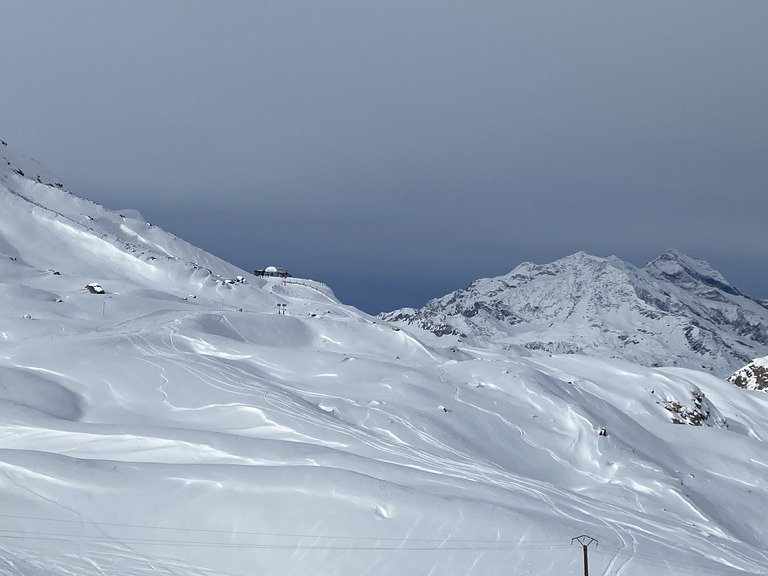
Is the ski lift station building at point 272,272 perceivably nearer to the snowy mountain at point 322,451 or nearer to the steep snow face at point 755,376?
the snowy mountain at point 322,451

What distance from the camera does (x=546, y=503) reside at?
89.4ft

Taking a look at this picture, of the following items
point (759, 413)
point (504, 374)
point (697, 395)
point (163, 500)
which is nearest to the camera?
point (163, 500)

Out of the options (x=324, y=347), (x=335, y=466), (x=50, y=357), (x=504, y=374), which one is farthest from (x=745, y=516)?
(x=50, y=357)

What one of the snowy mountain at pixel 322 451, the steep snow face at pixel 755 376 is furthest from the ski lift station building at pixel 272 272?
the steep snow face at pixel 755 376

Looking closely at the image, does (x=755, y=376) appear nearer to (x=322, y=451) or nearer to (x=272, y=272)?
(x=272, y=272)

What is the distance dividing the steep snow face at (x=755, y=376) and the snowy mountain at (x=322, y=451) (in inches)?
1395

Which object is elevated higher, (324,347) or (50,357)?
(324,347)

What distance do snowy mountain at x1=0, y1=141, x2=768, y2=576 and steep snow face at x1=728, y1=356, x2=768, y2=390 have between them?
35.4 m

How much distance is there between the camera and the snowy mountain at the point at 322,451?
70.2 feet

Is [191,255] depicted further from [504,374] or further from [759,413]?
[759,413]

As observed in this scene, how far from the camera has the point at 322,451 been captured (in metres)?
28.7

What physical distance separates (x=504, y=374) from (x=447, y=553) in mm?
30939

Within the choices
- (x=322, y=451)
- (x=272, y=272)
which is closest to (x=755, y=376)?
(x=272, y=272)

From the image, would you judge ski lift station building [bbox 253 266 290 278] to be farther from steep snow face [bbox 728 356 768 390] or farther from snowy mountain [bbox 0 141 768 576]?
steep snow face [bbox 728 356 768 390]
